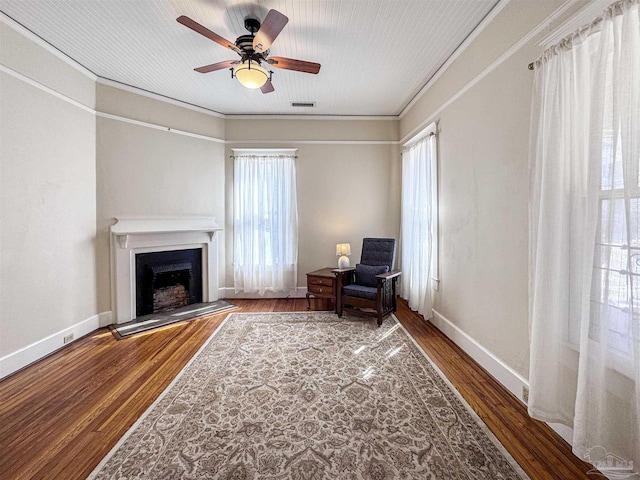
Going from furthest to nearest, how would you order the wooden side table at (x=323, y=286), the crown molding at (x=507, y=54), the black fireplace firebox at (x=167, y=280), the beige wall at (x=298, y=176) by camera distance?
the wooden side table at (x=323, y=286)
the black fireplace firebox at (x=167, y=280)
the beige wall at (x=298, y=176)
the crown molding at (x=507, y=54)

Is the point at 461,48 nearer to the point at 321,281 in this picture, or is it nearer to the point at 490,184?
the point at 490,184

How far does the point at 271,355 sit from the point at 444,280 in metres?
2.19

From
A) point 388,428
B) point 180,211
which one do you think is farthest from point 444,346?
point 180,211

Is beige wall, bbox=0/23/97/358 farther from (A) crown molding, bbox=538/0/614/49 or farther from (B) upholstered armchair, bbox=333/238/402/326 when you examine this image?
(A) crown molding, bbox=538/0/614/49

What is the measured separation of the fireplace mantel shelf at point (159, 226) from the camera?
365 cm

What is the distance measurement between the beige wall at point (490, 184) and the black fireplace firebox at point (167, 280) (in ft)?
12.1

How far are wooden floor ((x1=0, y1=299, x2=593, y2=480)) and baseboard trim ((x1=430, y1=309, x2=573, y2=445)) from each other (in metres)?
0.05

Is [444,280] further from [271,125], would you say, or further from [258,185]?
[271,125]

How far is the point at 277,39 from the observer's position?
2.79m

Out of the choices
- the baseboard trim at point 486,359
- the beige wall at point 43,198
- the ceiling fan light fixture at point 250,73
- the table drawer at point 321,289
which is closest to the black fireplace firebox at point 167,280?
the beige wall at point 43,198

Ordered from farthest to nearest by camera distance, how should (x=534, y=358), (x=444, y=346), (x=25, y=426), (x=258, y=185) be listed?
(x=258, y=185) < (x=444, y=346) < (x=25, y=426) < (x=534, y=358)

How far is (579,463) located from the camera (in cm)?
153

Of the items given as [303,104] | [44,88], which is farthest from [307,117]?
[44,88]

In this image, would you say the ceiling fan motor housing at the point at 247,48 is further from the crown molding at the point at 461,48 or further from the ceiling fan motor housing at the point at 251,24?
the crown molding at the point at 461,48
